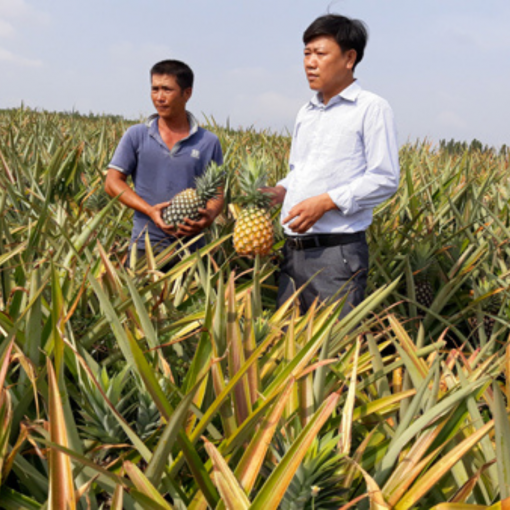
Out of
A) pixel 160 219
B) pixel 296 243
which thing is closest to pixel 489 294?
pixel 296 243

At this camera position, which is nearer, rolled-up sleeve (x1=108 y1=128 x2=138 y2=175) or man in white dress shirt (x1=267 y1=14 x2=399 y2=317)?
man in white dress shirt (x1=267 y1=14 x2=399 y2=317)

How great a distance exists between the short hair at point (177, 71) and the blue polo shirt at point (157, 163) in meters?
0.23

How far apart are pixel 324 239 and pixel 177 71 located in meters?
1.12

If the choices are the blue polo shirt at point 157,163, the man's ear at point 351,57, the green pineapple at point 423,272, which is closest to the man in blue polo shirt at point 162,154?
the blue polo shirt at point 157,163

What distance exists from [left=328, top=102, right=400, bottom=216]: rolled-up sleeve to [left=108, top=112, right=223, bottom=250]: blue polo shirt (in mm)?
818

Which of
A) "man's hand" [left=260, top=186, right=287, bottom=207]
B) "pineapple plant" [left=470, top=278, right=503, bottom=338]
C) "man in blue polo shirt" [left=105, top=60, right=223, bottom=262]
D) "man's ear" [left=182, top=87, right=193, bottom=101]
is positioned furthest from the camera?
"man's ear" [left=182, top=87, right=193, bottom=101]

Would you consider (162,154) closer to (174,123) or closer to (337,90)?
(174,123)

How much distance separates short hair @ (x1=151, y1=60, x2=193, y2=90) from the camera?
2.71m

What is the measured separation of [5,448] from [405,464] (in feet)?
2.06

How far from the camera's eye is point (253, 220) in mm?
2000

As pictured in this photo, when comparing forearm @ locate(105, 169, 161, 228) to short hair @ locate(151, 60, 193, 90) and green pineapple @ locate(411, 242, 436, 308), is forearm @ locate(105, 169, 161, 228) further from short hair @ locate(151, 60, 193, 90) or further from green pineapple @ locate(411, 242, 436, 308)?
green pineapple @ locate(411, 242, 436, 308)

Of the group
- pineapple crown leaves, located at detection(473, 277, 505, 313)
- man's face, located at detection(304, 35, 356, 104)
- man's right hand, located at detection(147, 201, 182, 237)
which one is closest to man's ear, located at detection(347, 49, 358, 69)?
man's face, located at detection(304, 35, 356, 104)

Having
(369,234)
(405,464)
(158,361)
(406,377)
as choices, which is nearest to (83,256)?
(158,361)

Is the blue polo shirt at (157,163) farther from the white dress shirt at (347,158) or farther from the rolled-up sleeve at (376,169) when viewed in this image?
the rolled-up sleeve at (376,169)
